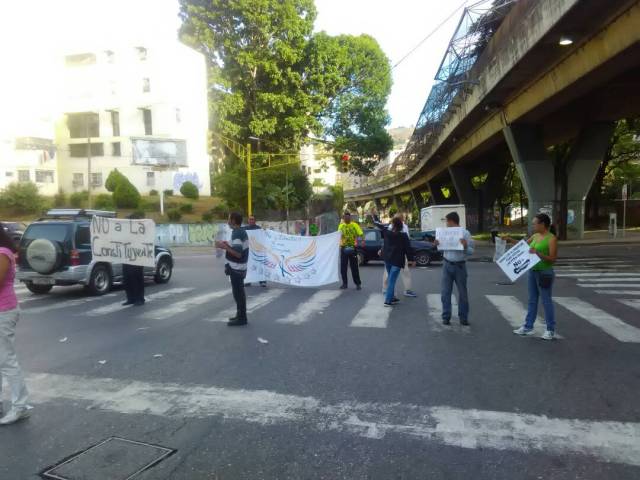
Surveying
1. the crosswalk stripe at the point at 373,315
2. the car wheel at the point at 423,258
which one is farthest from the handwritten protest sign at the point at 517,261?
the car wheel at the point at 423,258

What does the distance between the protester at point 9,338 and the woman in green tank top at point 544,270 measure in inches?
246

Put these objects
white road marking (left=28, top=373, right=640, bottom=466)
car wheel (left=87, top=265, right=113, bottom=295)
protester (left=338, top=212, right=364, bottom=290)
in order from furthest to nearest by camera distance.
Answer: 1. protester (left=338, top=212, right=364, bottom=290)
2. car wheel (left=87, top=265, right=113, bottom=295)
3. white road marking (left=28, top=373, right=640, bottom=466)

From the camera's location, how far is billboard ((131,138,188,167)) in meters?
42.8

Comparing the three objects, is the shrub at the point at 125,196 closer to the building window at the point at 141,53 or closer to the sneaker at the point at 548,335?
the building window at the point at 141,53

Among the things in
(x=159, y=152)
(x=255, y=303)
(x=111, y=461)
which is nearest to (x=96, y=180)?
(x=159, y=152)

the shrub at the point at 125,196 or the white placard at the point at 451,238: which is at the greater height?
the shrub at the point at 125,196

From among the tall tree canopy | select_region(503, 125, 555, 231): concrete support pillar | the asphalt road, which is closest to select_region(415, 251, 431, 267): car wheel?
the asphalt road

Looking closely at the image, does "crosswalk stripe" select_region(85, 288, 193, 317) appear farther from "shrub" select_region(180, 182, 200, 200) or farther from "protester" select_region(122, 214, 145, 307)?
"shrub" select_region(180, 182, 200, 200)

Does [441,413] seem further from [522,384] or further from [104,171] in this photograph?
[104,171]

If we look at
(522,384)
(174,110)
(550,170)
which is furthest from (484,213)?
(522,384)

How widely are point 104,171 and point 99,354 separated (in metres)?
46.3

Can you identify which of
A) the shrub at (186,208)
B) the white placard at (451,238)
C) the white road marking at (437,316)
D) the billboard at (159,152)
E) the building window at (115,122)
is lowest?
the white road marking at (437,316)

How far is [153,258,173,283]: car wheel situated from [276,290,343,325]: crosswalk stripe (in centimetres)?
501

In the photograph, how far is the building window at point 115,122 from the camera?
158ft
